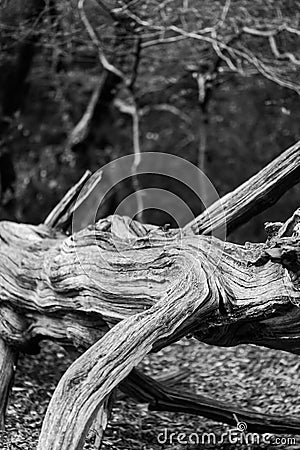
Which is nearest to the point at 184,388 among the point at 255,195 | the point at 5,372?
the point at 5,372

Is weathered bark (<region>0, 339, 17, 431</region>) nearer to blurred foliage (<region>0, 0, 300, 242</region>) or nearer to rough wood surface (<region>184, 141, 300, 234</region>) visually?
rough wood surface (<region>184, 141, 300, 234</region>)

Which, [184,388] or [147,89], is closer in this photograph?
[184,388]

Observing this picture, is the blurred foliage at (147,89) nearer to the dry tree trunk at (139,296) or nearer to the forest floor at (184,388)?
the forest floor at (184,388)

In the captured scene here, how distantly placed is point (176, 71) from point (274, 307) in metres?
5.58

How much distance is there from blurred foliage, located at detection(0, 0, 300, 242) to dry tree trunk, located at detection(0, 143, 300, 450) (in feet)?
8.34

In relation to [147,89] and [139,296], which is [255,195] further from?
[147,89]

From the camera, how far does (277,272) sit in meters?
3.05

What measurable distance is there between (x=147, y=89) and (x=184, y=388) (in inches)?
159

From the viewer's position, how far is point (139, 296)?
3.44 m

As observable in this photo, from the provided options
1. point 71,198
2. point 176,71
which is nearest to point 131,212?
point 176,71

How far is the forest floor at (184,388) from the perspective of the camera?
4098 millimetres

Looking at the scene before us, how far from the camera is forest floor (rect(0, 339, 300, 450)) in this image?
410cm

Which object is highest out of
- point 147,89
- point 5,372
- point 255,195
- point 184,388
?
point 147,89

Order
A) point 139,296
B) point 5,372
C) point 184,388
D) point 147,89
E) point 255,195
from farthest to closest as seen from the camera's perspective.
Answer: point 147,89 → point 184,388 → point 5,372 → point 255,195 → point 139,296
